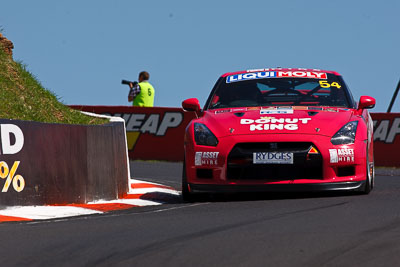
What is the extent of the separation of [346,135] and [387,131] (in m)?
11.3

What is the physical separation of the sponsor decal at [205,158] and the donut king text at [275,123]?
45 centimetres

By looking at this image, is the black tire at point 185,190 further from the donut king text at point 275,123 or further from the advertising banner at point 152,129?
the advertising banner at point 152,129

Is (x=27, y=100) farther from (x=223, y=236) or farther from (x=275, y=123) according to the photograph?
(x=223, y=236)

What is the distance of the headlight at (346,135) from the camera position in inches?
346

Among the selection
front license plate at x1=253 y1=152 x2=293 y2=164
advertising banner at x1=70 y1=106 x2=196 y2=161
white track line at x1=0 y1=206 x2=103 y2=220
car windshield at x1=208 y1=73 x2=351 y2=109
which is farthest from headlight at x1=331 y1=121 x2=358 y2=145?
advertising banner at x1=70 y1=106 x2=196 y2=161

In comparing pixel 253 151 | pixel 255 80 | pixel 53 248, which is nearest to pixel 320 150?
pixel 253 151

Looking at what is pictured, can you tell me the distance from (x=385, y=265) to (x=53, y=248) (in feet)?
6.84

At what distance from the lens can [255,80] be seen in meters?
10.3

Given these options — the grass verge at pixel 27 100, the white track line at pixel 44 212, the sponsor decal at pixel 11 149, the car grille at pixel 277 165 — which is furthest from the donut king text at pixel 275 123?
the grass verge at pixel 27 100

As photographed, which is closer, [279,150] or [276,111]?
[279,150]

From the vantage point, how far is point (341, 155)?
8711mm

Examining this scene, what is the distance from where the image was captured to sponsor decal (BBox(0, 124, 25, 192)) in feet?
27.0

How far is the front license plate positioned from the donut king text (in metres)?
0.29

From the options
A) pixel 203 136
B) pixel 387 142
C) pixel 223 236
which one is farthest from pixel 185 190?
pixel 387 142
